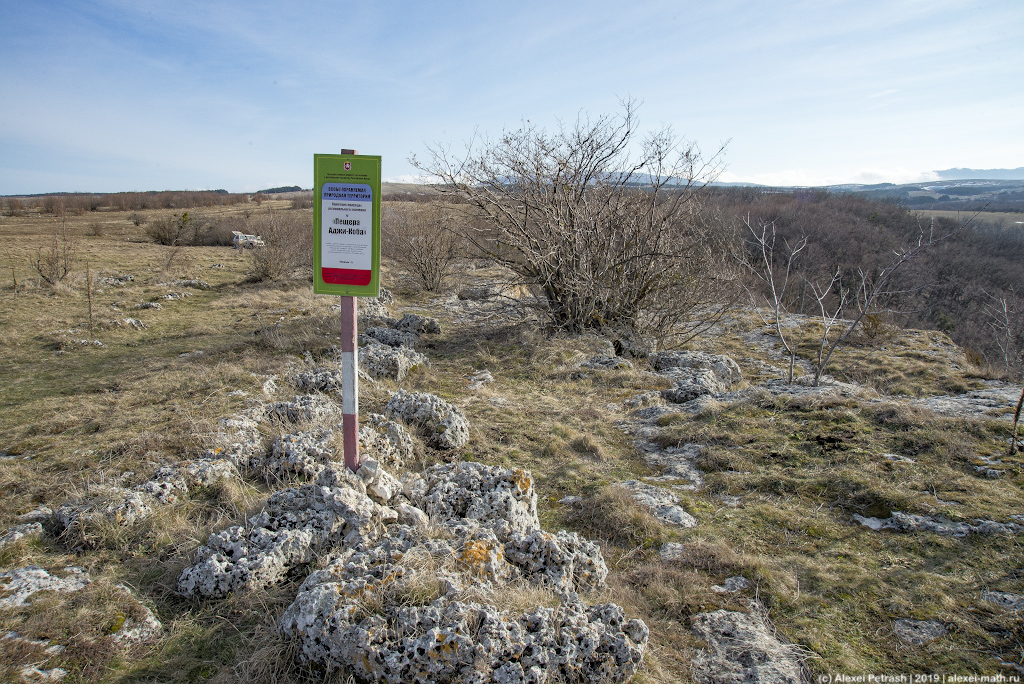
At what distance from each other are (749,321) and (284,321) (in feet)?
33.1

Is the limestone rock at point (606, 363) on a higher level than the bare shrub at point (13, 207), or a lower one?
lower

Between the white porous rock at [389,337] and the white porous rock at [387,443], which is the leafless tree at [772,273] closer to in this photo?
the white porous rock at [387,443]

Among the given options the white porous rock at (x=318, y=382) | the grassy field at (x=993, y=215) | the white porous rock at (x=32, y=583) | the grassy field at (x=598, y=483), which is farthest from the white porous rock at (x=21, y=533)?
the grassy field at (x=993, y=215)

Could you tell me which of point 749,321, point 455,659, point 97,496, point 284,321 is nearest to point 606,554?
point 455,659

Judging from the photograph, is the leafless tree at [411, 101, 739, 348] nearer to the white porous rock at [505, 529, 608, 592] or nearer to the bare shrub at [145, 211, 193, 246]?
the white porous rock at [505, 529, 608, 592]

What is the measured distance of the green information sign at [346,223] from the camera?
2965mm

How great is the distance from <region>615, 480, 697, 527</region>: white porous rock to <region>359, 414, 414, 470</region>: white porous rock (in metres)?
1.74

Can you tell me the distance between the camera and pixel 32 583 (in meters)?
2.58

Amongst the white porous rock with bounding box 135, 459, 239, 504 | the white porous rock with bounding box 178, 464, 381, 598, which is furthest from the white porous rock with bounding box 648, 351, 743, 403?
the white porous rock with bounding box 135, 459, 239, 504

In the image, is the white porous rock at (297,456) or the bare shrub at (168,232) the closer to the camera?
the white porous rock at (297,456)

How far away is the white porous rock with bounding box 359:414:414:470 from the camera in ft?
13.3

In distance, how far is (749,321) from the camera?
12.2m

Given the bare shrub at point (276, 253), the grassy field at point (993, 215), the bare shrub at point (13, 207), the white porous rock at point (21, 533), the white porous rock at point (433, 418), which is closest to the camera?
the white porous rock at point (21, 533)

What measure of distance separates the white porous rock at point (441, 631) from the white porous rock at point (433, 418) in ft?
7.38
